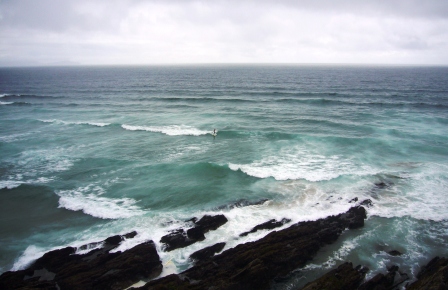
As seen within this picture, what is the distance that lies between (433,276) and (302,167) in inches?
591

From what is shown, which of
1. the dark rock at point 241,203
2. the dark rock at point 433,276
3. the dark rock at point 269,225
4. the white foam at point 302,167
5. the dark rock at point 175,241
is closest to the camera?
the dark rock at point 433,276


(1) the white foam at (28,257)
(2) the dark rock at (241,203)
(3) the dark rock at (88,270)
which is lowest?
(1) the white foam at (28,257)

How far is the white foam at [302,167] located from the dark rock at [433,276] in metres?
10.8

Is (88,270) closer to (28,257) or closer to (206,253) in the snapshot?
(28,257)

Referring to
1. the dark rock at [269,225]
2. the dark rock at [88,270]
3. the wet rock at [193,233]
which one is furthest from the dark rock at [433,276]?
the dark rock at [88,270]

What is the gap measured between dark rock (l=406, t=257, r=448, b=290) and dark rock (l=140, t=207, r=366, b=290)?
4.40m

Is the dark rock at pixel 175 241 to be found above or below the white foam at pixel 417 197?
→ below

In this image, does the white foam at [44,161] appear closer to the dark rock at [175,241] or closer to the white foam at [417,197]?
the dark rock at [175,241]

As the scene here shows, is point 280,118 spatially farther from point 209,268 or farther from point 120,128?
point 209,268

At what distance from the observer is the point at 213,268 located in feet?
45.3

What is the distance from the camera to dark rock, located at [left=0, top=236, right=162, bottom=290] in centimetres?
1318

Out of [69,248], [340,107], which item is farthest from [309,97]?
[69,248]

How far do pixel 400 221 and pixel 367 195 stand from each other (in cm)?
330

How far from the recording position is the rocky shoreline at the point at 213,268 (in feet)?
41.8
